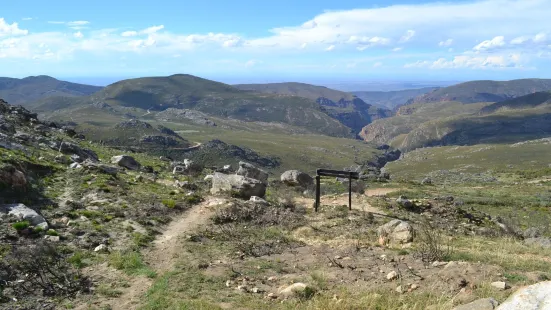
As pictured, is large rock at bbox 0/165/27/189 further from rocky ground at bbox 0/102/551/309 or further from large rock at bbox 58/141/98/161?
large rock at bbox 58/141/98/161

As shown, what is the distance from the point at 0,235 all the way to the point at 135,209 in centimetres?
692

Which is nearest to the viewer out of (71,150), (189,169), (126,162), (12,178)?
(12,178)

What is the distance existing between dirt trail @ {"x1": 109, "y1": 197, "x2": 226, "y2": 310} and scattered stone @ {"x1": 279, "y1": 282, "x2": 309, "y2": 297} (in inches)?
162

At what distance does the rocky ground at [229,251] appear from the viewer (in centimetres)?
1094

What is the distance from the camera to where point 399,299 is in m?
10.0

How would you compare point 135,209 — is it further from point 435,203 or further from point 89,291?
point 435,203

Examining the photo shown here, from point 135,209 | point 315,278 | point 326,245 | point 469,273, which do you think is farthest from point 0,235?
point 469,273

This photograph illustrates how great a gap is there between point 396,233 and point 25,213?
15.9 meters

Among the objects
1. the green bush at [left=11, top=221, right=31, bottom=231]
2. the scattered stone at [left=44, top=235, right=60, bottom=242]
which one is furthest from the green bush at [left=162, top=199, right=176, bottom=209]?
the green bush at [left=11, top=221, right=31, bottom=231]

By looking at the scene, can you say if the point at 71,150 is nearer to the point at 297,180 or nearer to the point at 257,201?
the point at 297,180

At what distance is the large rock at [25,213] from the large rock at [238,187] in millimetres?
12451

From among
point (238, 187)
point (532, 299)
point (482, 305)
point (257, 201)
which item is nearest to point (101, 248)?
point (257, 201)

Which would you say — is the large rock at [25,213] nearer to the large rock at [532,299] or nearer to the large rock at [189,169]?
the large rock at [532,299]

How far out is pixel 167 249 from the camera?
645 inches
